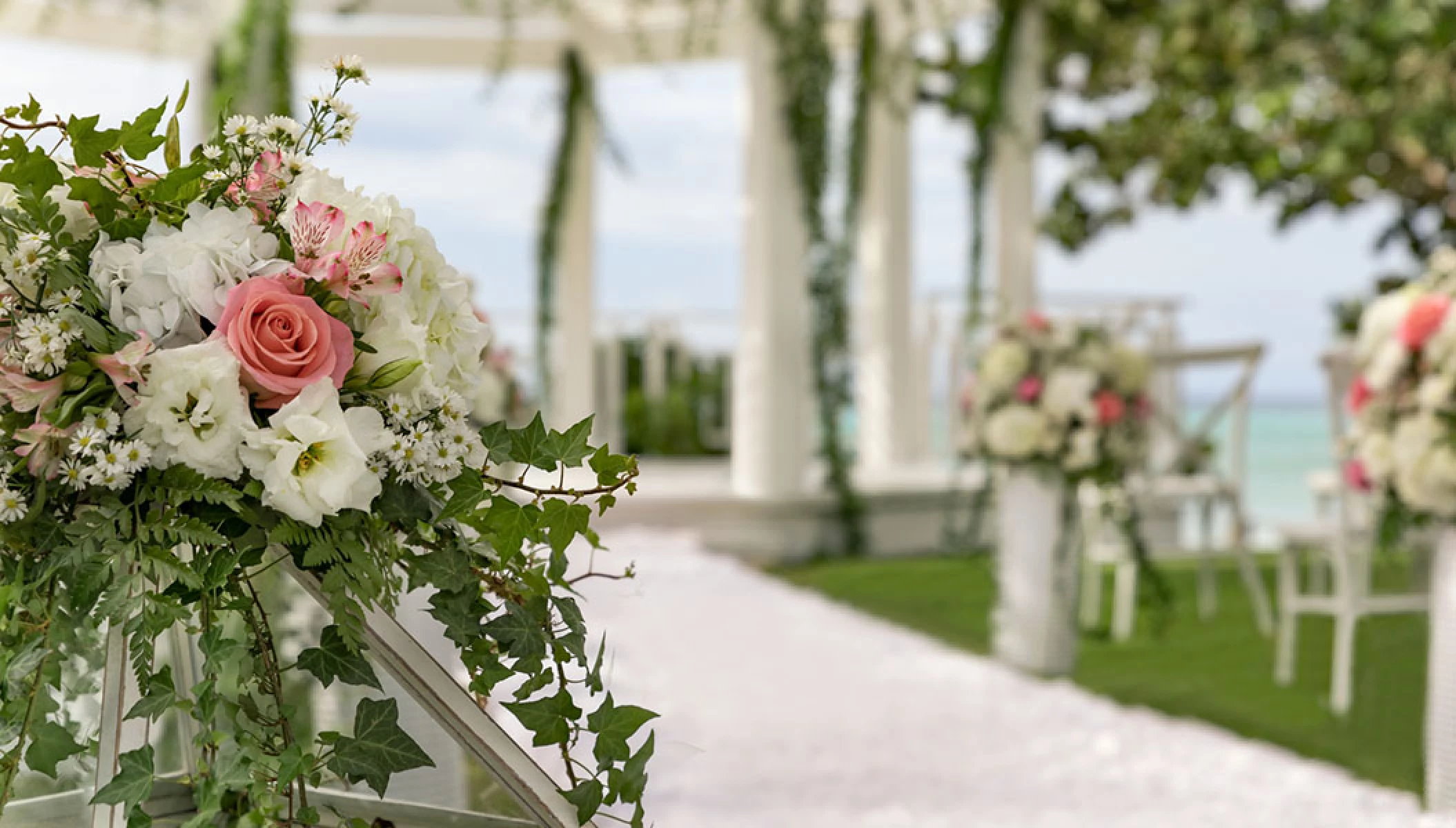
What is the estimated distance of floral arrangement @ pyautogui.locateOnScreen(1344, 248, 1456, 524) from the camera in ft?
8.38

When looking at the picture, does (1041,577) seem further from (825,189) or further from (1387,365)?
(825,189)

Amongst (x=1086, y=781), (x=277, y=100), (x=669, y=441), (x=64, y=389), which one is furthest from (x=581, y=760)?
(x=669, y=441)

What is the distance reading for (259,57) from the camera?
5.44 metres

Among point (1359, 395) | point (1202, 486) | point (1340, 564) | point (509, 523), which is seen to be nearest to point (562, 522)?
point (509, 523)

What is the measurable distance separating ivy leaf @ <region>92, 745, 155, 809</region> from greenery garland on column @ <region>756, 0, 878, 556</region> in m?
5.44

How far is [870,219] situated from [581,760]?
6.77m

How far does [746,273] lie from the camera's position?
613cm

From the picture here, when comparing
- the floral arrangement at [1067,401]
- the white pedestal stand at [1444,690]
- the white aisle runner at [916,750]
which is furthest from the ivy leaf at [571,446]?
the floral arrangement at [1067,401]

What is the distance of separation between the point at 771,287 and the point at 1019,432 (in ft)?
7.83

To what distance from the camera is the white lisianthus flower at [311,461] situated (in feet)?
2.41

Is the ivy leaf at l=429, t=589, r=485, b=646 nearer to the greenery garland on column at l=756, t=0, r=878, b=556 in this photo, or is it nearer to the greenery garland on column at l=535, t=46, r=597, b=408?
the greenery garland on column at l=756, t=0, r=878, b=556

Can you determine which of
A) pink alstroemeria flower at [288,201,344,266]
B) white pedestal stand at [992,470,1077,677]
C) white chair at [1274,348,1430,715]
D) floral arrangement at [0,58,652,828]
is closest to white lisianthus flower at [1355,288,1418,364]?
white chair at [1274,348,1430,715]

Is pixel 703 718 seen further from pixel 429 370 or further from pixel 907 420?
pixel 907 420

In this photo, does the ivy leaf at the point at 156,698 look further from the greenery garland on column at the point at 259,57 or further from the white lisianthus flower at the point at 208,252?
the greenery garland on column at the point at 259,57
